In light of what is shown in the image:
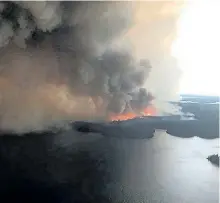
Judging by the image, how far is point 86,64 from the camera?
7.59ft

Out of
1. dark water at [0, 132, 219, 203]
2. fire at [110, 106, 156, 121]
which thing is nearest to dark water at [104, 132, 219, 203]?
dark water at [0, 132, 219, 203]

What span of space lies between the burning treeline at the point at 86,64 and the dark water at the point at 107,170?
151 millimetres

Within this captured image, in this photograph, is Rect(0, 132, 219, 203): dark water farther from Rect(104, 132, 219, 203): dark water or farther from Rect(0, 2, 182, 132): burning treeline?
Rect(0, 2, 182, 132): burning treeline

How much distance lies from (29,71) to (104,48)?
447 millimetres

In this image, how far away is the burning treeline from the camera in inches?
89.4

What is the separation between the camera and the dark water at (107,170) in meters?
2.25

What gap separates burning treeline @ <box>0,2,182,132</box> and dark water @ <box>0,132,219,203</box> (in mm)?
151

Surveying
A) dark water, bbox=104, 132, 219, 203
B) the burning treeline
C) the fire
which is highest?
the burning treeline

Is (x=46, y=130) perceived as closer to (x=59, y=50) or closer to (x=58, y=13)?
(x=59, y=50)

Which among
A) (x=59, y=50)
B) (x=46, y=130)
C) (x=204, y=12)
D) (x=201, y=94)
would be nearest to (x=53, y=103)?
(x=46, y=130)

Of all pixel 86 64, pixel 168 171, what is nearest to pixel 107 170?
pixel 168 171

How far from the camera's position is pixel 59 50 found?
2318 mm

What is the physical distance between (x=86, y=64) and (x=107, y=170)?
62 centimetres

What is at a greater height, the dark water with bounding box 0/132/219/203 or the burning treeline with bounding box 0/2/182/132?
the burning treeline with bounding box 0/2/182/132
